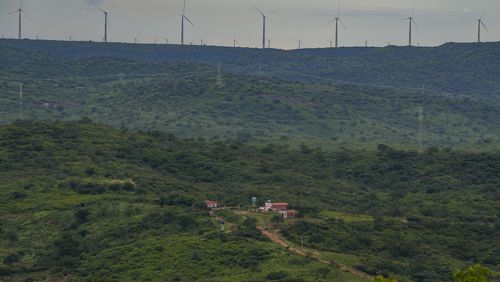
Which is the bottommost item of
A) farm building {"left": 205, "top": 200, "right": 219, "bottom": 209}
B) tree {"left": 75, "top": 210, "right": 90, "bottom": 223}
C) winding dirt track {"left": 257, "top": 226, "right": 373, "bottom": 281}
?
winding dirt track {"left": 257, "top": 226, "right": 373, "bottom": 281}

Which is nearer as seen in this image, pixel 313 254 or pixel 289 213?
pixel 313 254

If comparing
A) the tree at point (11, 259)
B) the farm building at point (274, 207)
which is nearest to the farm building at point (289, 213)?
the farm building at point (274, 207)

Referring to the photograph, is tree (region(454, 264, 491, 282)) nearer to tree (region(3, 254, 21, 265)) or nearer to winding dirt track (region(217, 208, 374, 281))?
winding dirt track (region(217, 208, 374, 281))

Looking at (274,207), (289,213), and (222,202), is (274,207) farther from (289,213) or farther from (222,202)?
(222,202)

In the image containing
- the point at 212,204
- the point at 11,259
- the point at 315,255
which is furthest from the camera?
the point at 212,204

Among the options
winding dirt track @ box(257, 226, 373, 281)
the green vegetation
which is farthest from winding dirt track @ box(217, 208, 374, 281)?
the green vegetation

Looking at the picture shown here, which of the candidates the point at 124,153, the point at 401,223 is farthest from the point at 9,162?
the point at 401,223

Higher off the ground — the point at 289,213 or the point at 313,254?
the point at 289,213

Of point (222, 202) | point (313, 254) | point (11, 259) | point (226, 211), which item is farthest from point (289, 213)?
point (11, 259)
